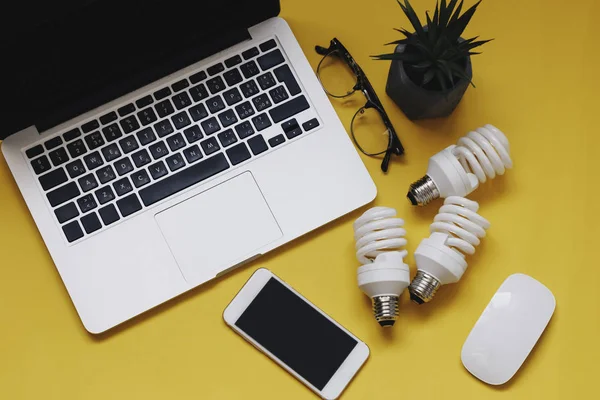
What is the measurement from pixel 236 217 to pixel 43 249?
0.82ft

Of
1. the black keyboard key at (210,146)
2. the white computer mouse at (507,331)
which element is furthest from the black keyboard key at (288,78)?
the white computer mouse at (507,331)

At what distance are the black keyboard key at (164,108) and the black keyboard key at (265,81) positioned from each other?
0.37 ft

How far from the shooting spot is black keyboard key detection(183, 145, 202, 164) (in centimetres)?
79

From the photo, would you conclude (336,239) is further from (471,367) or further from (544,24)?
(544,24)

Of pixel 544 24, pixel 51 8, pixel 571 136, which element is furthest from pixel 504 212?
pixel 51 8

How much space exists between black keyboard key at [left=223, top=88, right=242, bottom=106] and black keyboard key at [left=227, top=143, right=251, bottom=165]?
5 cm

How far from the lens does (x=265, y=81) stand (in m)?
0.81

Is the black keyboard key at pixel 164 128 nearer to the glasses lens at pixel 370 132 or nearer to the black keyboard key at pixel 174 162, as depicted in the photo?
the black keyboard key at pixel 174 162

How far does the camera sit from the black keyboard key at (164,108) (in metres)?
0.80

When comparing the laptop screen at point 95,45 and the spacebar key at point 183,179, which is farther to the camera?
the spacebar key at point 183,179

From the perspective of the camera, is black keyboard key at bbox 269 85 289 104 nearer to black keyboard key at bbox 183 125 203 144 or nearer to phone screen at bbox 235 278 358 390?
black keyboard key at bbox 183 125 203 144

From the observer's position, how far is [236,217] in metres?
0.80

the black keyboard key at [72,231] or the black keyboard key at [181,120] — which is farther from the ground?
the black keyboard key at [181,120]

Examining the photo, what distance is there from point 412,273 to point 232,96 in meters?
0.32
